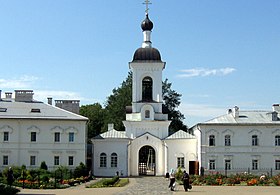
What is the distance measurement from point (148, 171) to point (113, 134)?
6.79 meters

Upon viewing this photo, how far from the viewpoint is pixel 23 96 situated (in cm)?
4800

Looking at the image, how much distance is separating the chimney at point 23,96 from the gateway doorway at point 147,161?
464 inches

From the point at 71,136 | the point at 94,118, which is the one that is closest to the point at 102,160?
the point at 71,136

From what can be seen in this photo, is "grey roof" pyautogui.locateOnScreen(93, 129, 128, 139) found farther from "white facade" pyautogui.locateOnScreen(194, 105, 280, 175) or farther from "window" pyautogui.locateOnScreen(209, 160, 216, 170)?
"window" pyautogui.locateOnScreen(209, 160, 216, 170)

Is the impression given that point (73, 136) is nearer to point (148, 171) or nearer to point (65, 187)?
point (148, 171)

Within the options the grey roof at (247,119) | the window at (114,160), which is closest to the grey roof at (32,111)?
the window at (114,160)

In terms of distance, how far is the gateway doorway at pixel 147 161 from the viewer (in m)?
48.5

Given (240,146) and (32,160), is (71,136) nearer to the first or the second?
(32,160)

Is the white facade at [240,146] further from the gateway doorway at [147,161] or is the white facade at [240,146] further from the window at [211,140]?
the gateway doorway at [147,161]

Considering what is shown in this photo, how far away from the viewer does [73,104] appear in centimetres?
5072

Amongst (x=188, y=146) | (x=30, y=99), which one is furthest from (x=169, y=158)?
(x=30, y=99)

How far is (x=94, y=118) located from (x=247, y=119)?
30776 millimetres

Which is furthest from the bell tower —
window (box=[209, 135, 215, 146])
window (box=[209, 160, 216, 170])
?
window (box=[209, 160, 216, 170])

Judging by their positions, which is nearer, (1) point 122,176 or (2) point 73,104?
(1) point 122,176
